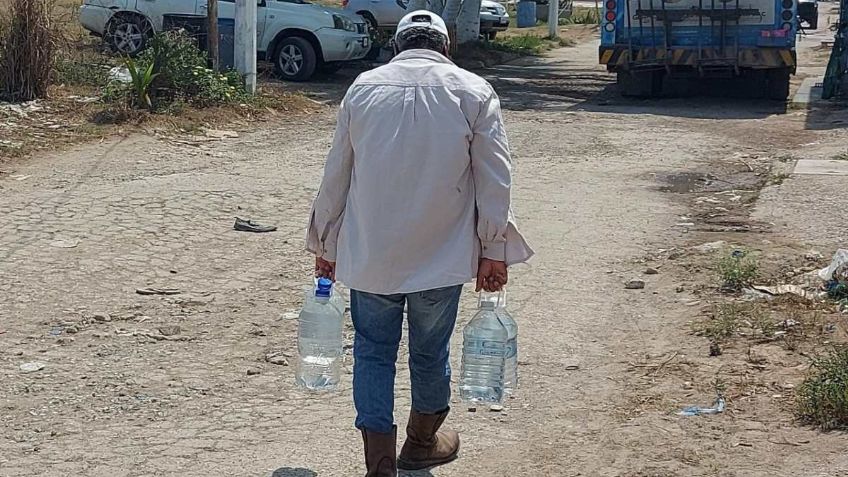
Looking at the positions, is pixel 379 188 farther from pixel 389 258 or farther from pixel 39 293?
pixel 39 293

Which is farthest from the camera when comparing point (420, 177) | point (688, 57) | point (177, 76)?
point (688, 57)

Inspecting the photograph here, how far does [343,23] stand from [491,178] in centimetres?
1492

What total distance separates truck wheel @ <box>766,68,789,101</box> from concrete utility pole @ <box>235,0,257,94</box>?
7771 millimetres

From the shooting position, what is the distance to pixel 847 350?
5.31 m

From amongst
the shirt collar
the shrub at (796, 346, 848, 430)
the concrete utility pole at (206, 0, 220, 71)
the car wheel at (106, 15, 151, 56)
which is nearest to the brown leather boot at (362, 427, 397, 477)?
the shirt collar

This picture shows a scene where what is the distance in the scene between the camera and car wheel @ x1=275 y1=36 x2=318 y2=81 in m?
18.2

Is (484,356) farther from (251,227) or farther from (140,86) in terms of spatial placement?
(140,86)

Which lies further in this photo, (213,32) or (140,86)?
(213,32)

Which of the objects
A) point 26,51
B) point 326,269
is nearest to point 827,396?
point 326,269

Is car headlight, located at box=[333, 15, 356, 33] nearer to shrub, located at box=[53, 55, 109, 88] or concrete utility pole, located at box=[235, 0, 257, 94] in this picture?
concrete utility pole, located at box=[235, 0, 257, 94]

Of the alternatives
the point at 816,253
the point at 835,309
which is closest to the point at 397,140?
the point at 835,309

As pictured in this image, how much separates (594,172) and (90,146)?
4916 millimetres

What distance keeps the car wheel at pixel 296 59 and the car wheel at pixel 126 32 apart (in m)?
2.13

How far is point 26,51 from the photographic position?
13.1 m
